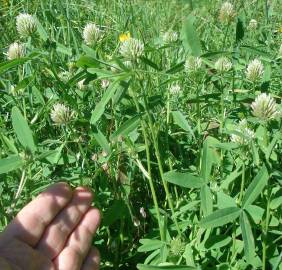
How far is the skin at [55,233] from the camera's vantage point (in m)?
1.32

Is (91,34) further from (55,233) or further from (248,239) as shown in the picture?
(248,239)

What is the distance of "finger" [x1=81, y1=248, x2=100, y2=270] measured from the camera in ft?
4.52

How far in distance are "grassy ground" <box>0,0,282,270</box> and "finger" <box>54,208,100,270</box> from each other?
0.04 m

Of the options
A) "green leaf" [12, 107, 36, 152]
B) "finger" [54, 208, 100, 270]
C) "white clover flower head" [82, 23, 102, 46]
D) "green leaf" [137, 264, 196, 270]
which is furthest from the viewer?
"white clover flower head" [82, 23, 102, 46]

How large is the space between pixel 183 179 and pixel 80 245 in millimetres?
366

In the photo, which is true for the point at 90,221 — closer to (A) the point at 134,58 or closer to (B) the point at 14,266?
(B) the point at 14,266

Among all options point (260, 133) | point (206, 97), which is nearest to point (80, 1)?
point (206, 97)

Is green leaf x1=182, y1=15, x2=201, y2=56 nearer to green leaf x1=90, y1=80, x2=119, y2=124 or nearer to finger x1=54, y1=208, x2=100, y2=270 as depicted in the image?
green leaf x1=90, y1=80, x2=119, y2=124

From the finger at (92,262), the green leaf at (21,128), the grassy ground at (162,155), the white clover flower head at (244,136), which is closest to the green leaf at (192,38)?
the grassy ground at (162,155)

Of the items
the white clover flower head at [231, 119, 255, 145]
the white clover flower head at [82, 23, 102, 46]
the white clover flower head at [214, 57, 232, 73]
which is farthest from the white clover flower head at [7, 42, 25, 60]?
the white clover flower head at [231, 119, 255, 145]

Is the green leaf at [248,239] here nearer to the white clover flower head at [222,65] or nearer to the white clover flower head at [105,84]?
the white clover flower head at [222,65]

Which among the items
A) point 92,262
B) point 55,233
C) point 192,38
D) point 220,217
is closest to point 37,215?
point 55,233

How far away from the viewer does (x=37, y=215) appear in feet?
4.39

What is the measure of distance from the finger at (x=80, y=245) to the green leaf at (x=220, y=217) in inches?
14.4
